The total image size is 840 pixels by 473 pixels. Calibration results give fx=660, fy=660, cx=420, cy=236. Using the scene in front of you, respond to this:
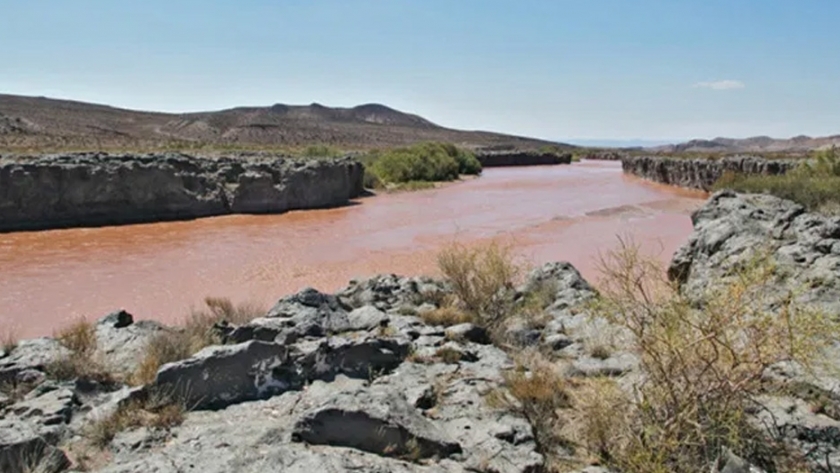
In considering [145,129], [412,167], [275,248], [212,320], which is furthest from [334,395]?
[145,129]

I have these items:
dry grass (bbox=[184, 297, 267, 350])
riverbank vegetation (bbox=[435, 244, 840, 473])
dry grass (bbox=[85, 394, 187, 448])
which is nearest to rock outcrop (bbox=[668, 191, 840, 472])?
riverbank vegetation (bbox=[435, 244, 840, 473])

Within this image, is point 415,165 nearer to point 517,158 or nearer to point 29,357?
point 517,158

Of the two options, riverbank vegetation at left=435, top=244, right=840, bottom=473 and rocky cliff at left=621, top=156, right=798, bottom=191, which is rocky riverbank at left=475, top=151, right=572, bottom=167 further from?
riverbank vegetation at left=435, top=244, right=840, bottom=473

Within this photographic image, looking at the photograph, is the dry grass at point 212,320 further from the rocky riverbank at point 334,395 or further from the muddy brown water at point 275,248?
the muddy brown water at point 275,248

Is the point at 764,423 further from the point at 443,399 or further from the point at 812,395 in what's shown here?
the point at 443,399

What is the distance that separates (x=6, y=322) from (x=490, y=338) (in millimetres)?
8304

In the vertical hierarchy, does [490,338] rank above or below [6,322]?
above

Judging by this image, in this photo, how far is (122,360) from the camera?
7.03 meters

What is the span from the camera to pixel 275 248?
17969 mm

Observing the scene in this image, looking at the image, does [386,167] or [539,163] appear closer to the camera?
[386,167]

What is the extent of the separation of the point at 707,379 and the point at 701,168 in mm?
35577

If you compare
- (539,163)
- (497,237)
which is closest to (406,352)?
(497,237)

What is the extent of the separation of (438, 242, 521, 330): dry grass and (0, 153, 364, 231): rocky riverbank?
15829mm

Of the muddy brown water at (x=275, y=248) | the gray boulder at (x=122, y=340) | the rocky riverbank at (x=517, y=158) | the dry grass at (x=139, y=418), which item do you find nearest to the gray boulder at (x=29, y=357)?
the gray boulder at (x=122, y=340)
